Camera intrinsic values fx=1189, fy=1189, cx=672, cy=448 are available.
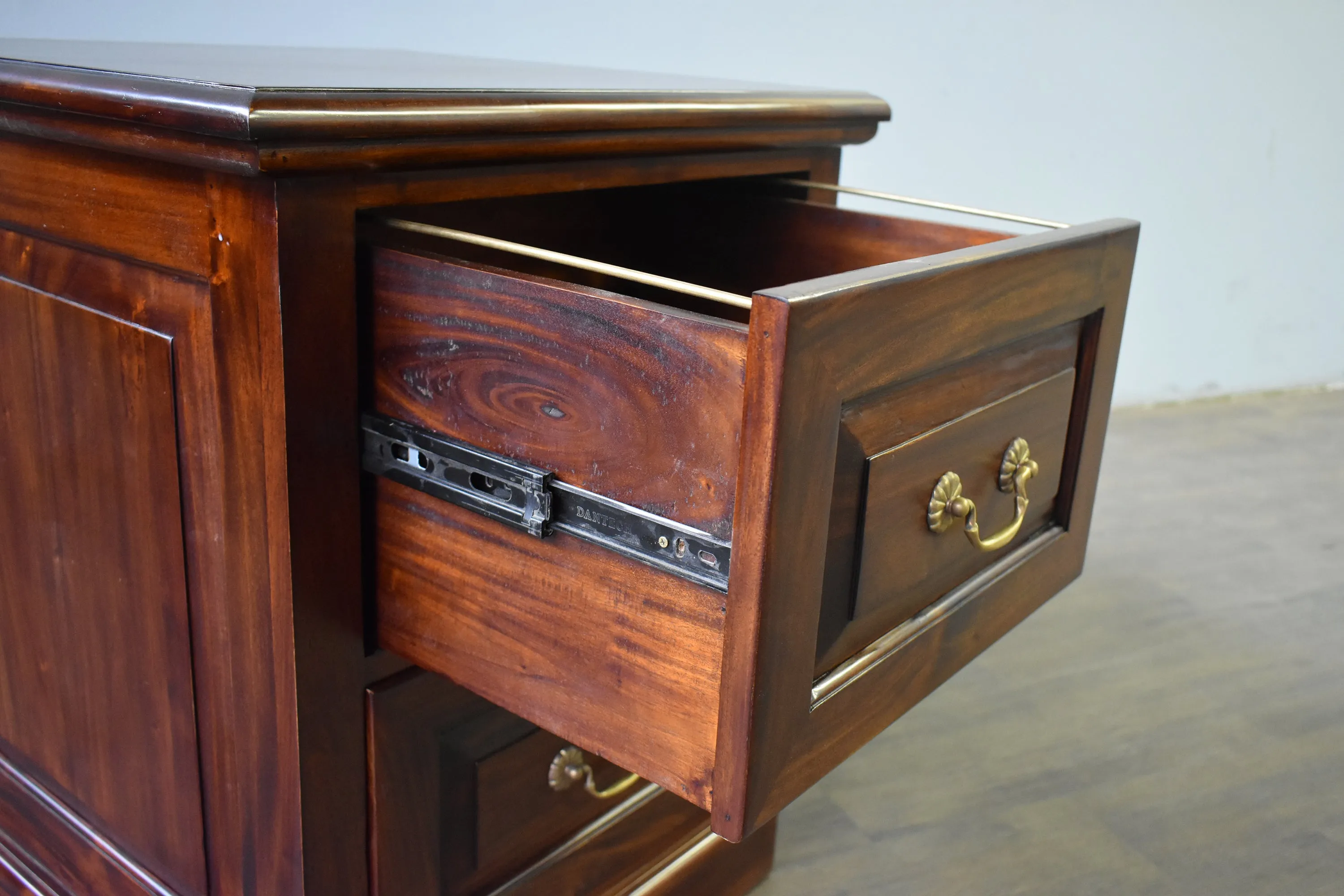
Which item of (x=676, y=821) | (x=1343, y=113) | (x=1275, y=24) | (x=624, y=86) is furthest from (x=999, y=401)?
(x=1343, y=113)

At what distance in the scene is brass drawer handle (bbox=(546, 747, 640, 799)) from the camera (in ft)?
2.59

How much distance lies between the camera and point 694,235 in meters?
0.87

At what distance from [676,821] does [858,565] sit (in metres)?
0.47

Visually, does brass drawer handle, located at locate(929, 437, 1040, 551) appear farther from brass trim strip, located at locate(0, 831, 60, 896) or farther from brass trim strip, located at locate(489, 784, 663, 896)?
brass trim strip, located at locate(0, 831, 60, 896)

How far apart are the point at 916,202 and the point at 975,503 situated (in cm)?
22

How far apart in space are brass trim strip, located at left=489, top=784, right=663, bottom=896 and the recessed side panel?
0.36m

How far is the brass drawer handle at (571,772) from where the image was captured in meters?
0.79

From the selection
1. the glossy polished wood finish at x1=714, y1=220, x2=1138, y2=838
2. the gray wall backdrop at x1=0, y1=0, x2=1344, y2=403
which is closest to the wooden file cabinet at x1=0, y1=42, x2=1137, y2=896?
the glossy polished wood finish at x1=714, y1=220, x2=1138, y2=838

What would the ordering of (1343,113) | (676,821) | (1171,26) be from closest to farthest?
(676,821), (1171,26), (1343,113)

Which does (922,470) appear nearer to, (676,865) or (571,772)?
(571,772)

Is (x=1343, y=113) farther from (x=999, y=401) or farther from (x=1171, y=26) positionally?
(x=999, y=401)

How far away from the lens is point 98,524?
68 cm

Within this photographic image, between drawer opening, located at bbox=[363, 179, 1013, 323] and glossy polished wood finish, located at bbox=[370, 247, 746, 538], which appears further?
drawer opening, located at bbox=[363, 179, 1013, 323]

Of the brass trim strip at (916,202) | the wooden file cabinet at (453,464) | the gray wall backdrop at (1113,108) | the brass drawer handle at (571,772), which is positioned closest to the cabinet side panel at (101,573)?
the wooden file cabinet at (453,464)
